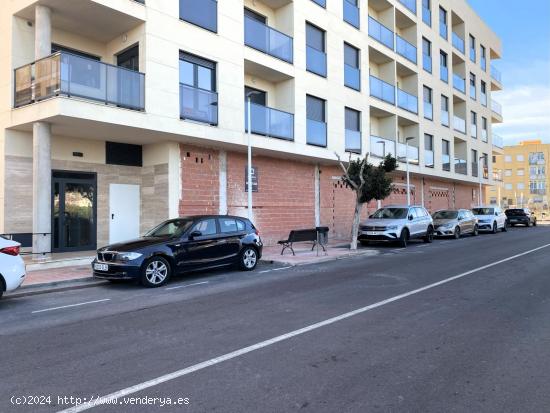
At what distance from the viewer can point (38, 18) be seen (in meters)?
12.0

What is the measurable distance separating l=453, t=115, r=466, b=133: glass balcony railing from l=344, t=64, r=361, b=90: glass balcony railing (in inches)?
569

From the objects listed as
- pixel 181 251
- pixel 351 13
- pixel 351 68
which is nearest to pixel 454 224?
pixel 351 68

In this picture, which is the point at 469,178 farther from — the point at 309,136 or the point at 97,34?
the point at 97,34

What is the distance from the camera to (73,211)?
14.2 meters

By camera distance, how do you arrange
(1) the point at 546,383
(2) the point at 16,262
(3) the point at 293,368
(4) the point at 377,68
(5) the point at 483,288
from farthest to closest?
(4) the point at 377,68 < (5) the point at 483,288 < (2) the point at 16,262 < (3) the point at 293,368 < (1) the point at 546,383

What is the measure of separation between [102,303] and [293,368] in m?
4.79

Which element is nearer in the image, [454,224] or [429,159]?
[454,224]

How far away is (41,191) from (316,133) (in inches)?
465

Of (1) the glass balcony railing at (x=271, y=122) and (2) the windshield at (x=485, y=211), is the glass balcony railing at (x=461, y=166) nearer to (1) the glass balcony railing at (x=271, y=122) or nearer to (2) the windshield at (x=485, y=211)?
(2) the windshield at (x=485, y=211)

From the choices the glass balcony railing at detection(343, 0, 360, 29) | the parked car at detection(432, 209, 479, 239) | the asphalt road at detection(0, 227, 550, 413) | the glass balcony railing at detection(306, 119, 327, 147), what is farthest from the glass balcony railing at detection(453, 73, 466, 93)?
the asphalt road at detection(0, 227, 550, 413)

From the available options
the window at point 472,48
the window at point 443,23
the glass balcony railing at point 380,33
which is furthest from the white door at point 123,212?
the window at point 472,48

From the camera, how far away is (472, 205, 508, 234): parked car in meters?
27.2

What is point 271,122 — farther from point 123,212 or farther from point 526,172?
point 526,172

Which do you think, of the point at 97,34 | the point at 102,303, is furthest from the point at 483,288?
the point at 97,34
